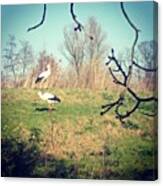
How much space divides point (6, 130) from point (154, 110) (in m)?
0.60

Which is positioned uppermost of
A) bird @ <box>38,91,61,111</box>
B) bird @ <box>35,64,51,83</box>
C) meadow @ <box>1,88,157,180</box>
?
bird @ <box>35,64,51,83</box>

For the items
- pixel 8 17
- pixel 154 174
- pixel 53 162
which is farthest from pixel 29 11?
pixel 154 174

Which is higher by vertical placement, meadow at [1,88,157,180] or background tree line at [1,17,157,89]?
background tree line at [1,17,157,89]

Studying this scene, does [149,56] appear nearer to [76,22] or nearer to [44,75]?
[76,22]

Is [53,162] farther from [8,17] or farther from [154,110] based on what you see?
[8,17]

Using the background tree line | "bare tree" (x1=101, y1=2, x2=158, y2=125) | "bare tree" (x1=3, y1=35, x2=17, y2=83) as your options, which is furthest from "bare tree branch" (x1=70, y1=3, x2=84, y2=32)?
"bare tree" (x1=3, y1=35, x2=17, y2=83)

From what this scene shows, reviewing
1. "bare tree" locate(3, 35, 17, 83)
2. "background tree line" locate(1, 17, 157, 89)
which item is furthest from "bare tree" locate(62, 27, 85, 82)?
"bare tree" locate(3, 35, 17, 83)

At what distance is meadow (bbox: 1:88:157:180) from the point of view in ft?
7.20

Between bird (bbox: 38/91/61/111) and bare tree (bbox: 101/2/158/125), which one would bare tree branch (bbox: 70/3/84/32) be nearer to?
bare tree (bbox: 101/2/158/125)

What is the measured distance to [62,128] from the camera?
2.24 meters

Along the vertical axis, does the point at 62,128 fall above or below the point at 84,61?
below

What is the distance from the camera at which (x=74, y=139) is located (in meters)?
2.23

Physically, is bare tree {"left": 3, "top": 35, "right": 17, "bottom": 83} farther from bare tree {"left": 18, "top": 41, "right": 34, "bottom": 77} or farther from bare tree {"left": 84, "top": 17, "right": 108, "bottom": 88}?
bare tree {"left": 84, "top": 17, "right": 108, "bottom": 88}

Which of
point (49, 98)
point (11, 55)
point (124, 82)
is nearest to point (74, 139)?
point (49, 98)
